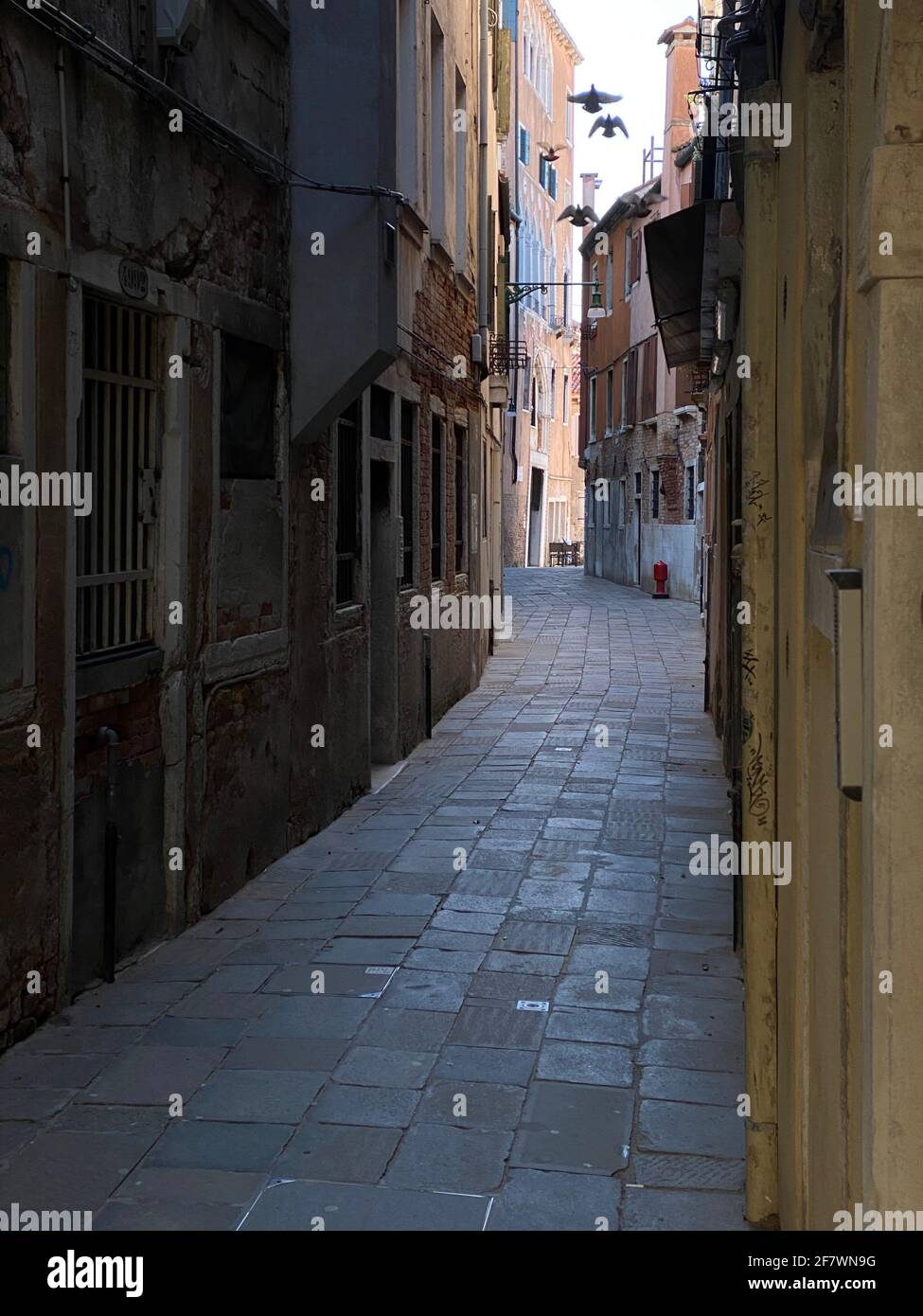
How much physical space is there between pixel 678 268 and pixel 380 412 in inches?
101

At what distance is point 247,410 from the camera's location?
25.2 feet

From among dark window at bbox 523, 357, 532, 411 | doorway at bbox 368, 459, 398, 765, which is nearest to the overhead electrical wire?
doorway at bbox 368, 459, 398, 765

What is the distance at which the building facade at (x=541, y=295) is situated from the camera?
41.6m

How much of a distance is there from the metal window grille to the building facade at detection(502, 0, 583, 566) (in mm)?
32098

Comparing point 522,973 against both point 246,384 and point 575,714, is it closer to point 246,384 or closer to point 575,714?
point 246,384

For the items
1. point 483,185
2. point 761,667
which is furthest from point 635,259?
point 761,667

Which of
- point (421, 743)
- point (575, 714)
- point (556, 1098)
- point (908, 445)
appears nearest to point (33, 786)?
point (556, 1098)

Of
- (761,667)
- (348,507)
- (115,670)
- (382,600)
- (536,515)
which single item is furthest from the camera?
(536,515)

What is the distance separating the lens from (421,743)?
12766mm

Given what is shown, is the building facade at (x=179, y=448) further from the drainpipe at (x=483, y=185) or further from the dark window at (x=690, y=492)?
the dark window at (x=690, y=492)

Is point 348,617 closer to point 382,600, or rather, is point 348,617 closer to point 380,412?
point 382,600

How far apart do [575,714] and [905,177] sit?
12545 millimetres

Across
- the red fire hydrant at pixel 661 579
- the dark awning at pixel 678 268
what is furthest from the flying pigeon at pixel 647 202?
the dark awning at pixel 678 268
